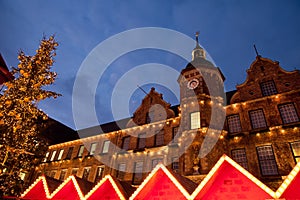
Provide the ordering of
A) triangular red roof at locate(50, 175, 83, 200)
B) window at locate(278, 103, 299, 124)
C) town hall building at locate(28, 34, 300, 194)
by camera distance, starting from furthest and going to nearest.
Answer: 1. window at locate(278, 103, 299, 124)
2. town hall building at locate(28, 34, 300, 194)
3. triangular red roof at locate(50, 175, 83, 200)

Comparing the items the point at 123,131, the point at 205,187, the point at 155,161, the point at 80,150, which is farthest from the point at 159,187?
the point at 80,150

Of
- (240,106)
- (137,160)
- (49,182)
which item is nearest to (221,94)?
(240,106)

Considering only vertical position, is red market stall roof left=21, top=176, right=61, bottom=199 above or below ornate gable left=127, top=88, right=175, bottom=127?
below

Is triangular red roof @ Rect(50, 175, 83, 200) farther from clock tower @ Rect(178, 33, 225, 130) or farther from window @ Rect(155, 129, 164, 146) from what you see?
window @ Rect(155, 129, 164, 146)

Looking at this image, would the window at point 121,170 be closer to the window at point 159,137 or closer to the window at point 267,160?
the window at point 159,137

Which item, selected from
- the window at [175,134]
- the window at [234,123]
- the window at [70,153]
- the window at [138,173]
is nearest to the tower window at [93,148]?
the window at [70,153]

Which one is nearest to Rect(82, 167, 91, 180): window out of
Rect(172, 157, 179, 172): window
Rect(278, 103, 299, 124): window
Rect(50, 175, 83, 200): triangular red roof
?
Rect(172, 157, 179, 172): window

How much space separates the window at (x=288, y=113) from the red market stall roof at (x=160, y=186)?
40.9 feet

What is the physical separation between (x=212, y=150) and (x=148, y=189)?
9.98m

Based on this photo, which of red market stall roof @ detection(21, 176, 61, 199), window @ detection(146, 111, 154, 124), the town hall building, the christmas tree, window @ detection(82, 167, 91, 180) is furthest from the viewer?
window @ detection(82, 167, 91, 180)

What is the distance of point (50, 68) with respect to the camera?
11883mm

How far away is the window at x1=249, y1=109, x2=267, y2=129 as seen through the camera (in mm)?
16016

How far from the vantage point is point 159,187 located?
22.0 ft

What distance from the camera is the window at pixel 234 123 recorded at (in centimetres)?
1682
